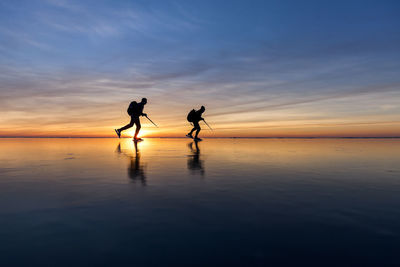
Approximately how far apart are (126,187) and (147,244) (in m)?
2.40

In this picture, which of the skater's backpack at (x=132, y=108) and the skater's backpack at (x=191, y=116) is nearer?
the skater's backpack at (x=132, y=108)

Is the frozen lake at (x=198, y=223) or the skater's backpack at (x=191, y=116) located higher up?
the skater's backpack at (x=191, y=116)

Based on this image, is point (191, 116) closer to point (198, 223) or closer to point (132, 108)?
point (132, 108)

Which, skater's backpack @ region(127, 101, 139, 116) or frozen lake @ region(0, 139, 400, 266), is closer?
frozen lake @ region(0, 139, 400, 266)

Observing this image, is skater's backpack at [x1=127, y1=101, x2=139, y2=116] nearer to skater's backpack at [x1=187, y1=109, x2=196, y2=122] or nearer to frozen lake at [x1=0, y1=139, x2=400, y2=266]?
skater's backpack at [x1=187, y1=109, x2=196, y2=122]

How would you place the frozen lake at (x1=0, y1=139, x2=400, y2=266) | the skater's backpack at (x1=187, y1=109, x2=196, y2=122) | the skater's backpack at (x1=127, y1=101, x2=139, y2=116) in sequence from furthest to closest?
the skater's backpack at (x1=187, y1=109, x2=196, y2=122)
the skater's backpack at (x1=127, y1=101, x2=139, y2=116)
the frozen lake at (x1=0, y1=139, x2=400, y2=266)

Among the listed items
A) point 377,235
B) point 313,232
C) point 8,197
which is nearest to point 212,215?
point 313,232

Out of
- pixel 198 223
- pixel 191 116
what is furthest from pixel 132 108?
pixel 198 223

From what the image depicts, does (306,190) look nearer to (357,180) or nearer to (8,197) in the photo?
(357,180)

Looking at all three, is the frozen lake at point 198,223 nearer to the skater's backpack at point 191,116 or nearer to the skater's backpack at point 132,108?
the skater's backpack at point 132,108

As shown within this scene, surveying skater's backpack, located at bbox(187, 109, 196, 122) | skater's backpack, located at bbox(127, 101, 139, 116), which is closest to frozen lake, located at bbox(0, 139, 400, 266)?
skater's backpack, located at bbox(127, 101, 139, 116)

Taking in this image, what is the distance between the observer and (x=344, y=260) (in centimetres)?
196

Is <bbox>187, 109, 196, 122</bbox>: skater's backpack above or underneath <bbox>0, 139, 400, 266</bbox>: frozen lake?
above

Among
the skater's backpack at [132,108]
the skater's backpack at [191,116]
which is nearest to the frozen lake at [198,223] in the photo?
the skater's backpack at [132,108]
